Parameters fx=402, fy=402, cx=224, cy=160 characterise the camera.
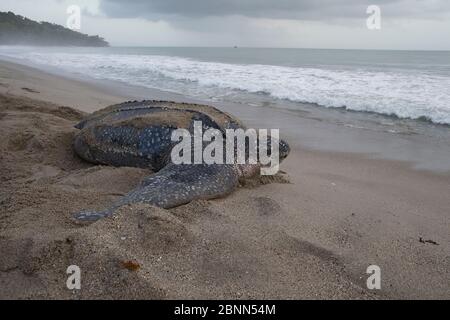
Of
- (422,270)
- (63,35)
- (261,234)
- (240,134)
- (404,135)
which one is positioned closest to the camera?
(422,270)

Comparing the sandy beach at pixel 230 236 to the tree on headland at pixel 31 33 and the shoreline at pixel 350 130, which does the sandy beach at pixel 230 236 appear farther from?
the tree on headland at pixel 31 33

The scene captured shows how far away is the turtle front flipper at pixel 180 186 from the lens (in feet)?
8.40

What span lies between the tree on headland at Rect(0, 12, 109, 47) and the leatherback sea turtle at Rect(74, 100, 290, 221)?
55.6m

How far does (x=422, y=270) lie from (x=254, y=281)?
92cm

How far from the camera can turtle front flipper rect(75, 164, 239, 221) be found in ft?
8.40

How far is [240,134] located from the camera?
3.55 meters

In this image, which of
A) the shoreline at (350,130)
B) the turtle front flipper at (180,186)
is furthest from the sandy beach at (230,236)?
the shoreline at (350,130)

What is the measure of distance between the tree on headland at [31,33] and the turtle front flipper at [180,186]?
187 feet

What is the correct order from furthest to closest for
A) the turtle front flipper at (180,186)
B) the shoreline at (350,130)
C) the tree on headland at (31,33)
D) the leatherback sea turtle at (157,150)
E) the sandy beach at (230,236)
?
the tree on headland at (31,33) < the shoreline at (350,130) < the leatherback sea turtle at (157,150) < the turtle front flipper at (180,186) < the sandy beach at (230,236)

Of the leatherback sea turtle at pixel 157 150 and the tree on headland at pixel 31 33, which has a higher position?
the tree on headland at pixel 31 33

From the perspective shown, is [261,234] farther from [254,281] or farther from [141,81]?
[141,81]

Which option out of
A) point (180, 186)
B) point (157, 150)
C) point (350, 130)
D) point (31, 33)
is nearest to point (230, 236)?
point (180, 186)
